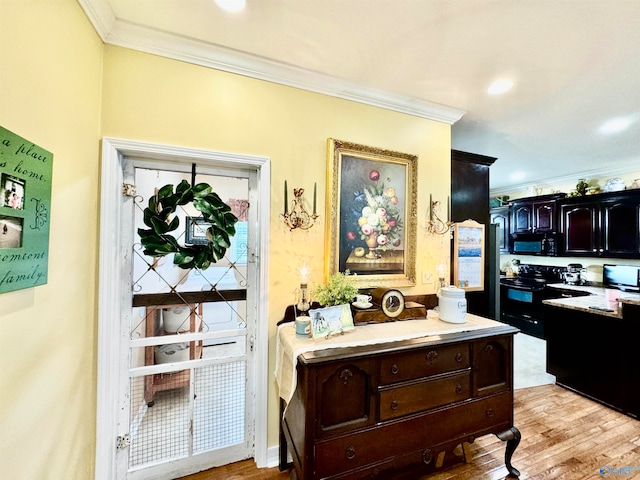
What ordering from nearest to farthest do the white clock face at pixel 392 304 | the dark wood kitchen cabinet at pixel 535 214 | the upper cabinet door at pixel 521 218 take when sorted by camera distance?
the white clock face at pixel 392 304 → the dark wood kitchen cabinet at pixel 535 214 → the upper cabinet door at pixel 521 218

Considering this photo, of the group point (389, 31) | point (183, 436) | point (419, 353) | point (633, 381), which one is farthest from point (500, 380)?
point (389, 31)

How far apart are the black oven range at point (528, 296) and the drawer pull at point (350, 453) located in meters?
4.45

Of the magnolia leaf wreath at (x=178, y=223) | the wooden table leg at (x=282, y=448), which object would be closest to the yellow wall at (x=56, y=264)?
the magnolia leaf wreath at (x=178, y=223)

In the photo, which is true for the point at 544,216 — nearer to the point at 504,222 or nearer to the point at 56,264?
the point at 504,222

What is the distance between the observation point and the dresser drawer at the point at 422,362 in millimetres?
1424

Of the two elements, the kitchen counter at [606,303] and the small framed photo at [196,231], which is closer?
the small framed photo at [196,231]

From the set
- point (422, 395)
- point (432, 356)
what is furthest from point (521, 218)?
point (422, 395)

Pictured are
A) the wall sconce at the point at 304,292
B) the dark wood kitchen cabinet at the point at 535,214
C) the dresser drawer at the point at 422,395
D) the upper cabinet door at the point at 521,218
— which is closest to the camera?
the dresser drawer at the point at 422,395

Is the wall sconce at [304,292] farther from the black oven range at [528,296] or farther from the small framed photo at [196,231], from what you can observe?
the black oven range at [528,296]

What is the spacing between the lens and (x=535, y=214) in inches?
189

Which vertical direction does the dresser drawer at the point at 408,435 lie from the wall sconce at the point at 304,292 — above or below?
below

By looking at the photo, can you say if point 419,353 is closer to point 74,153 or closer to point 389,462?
point 389,462

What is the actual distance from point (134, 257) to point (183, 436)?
1.22 meters

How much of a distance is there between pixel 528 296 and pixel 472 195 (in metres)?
2.99
